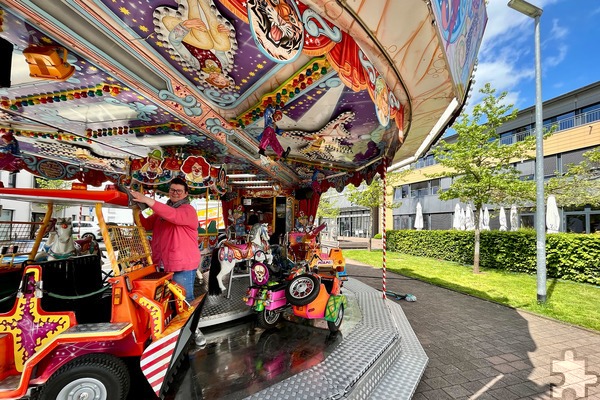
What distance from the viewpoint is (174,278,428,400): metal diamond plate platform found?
244 centimetres

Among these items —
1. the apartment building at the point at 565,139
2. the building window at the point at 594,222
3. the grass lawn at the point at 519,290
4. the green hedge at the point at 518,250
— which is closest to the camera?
the grass lawn at the point at 519,290

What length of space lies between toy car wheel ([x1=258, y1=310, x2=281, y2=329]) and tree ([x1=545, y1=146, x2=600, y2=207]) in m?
13.1

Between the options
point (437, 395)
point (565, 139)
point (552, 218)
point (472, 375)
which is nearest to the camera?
point (437, 395)

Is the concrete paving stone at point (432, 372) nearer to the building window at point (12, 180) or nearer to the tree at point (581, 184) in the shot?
the tree at point (581, 184)

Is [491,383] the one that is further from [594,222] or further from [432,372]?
[594,222]

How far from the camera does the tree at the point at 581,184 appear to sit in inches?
410

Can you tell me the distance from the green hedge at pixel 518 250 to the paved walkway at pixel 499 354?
4.79 m

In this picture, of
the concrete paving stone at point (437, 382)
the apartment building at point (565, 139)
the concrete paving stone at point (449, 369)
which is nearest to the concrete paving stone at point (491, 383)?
the concrete paving stone at point (449, 369)

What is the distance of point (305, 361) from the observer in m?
2.98

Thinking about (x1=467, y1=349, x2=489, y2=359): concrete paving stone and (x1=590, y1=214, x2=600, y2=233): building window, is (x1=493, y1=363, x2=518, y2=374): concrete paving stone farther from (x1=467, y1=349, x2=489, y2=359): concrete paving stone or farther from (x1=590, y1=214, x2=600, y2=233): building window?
(x1=590, y1=214, x2=600, y2=233): building window

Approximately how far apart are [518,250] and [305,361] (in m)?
10.8

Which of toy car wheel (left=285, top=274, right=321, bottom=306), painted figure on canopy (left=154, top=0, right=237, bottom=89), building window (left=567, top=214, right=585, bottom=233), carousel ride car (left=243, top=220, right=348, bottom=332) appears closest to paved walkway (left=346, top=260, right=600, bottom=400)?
carousel ride car (left=243, top=220, right=348, bottom=332)

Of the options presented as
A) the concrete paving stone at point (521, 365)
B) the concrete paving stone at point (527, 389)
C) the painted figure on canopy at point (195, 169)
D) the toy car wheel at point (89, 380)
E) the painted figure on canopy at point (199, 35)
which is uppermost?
the painted figure on canopy at point (199, 35)

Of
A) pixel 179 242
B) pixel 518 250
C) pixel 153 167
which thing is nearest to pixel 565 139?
pixel 518 250
